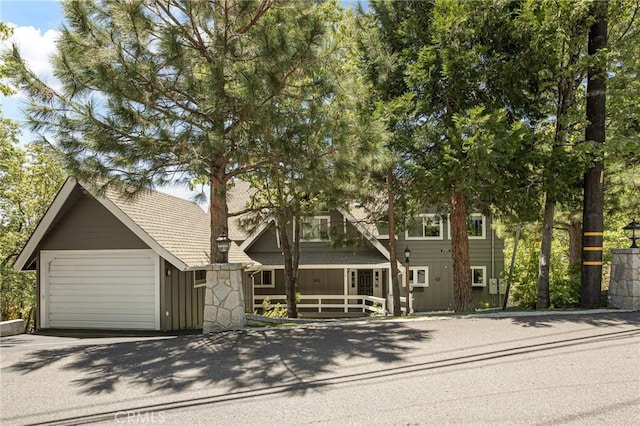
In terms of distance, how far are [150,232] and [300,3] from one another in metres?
6.35

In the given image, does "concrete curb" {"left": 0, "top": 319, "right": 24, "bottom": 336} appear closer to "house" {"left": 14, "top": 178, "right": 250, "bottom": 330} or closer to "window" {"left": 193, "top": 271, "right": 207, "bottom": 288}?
"house" {"left": 14, "top": 178, "right": 250, "bottom": 330}

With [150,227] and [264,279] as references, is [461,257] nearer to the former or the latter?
[150,227]

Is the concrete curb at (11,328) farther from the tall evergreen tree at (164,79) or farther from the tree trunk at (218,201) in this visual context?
the tree trunk at (218,201)

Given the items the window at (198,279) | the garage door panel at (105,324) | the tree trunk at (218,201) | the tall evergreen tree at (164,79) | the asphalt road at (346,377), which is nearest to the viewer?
the asphalt road at (346,377)

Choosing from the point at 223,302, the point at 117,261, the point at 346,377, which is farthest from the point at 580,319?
the point at 117,261

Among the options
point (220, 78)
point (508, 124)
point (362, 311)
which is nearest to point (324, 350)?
point (220, 78)

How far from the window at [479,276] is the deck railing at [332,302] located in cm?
498

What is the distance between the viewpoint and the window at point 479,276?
1970cm

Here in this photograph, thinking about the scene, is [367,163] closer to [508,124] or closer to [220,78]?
[220,78]

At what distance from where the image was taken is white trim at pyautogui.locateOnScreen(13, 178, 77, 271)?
10.7m

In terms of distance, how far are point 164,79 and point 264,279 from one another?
12.7 m

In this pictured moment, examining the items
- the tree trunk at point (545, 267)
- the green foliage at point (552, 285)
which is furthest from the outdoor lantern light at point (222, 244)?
the green foliage at point (552, 285)

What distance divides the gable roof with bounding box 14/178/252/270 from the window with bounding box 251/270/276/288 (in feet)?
19.4

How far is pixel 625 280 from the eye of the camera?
31.0 feet
